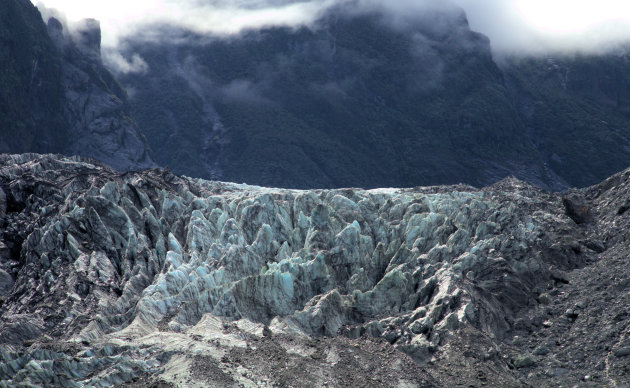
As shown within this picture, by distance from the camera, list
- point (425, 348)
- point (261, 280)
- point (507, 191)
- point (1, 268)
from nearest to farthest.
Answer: point (425, 348) → point (261, 280) → point (1, 268) → point (507, 191)

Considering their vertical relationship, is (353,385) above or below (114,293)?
below

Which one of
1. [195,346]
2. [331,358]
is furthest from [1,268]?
[331,358]

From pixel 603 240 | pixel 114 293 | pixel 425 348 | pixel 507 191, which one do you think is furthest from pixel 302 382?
pixel 507 191

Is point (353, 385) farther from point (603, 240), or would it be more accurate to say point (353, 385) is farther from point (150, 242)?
point (603, 240)

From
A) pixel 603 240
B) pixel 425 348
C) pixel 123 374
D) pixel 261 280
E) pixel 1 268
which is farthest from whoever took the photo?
pixel 603 240

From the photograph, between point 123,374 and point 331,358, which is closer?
point 123,374

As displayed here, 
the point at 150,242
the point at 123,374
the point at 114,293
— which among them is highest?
the point at 150,242

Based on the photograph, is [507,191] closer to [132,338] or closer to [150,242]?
[150,242]
